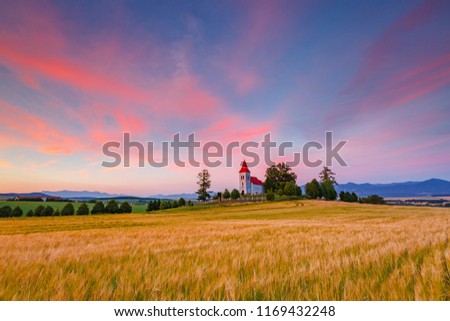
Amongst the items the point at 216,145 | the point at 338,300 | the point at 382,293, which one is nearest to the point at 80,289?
the point at 338,300

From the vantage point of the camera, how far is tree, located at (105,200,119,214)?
20.4 meters

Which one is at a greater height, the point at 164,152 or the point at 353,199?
the point at 164,152

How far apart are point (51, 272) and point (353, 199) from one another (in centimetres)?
3634

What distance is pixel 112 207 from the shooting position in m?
20.5

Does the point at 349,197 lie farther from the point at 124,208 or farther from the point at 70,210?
the point at 70,210

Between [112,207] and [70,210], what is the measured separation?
3.03 m

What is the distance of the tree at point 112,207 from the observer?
2038cm

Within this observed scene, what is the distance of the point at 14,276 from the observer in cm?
246

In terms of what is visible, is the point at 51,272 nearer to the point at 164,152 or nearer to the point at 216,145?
the point at 216,145

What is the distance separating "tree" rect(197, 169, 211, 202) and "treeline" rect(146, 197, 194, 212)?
891cm

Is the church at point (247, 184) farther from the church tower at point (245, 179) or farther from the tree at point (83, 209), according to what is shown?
the tree at point (83, 209)

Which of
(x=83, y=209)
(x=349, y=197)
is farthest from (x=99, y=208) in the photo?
(x=349, y=197)

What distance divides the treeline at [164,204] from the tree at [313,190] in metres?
20.0

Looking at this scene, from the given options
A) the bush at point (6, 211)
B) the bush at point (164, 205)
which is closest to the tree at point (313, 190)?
the bush at point (164, 205)
